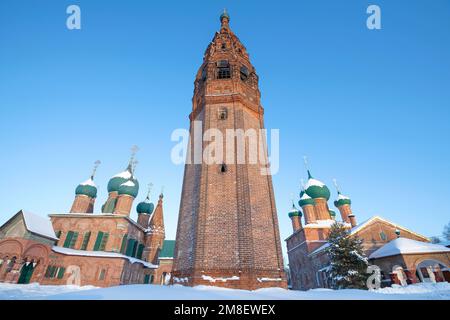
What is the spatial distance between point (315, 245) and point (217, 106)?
2266 cm

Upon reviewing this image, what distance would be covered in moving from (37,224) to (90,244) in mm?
5094

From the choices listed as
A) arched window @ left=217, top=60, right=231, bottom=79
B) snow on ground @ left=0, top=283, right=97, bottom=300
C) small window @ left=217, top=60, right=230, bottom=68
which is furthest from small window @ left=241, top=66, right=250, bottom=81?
snow on ground @ left=0, top=283, right=97, bottom=300

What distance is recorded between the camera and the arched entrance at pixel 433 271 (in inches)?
582

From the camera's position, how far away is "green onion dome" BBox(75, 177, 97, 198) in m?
27.9

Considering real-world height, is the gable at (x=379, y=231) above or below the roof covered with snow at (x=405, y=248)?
above

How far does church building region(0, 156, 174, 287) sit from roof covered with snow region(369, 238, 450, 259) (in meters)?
23.4

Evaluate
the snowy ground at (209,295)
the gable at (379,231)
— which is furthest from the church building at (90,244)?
the gable at (379,231)

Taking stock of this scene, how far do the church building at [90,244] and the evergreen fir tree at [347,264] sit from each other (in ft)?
62.4

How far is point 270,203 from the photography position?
1093 cm

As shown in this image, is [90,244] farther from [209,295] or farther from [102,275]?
[209,295]

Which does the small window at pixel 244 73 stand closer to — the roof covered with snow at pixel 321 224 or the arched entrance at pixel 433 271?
the arched entrance at pixel 433 271

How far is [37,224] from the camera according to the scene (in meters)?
20.0

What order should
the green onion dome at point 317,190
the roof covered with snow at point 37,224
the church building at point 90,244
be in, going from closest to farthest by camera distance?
the church building at point 90,244
the roof covered with snow at point 37,224
the green onion dome at point 317,190
